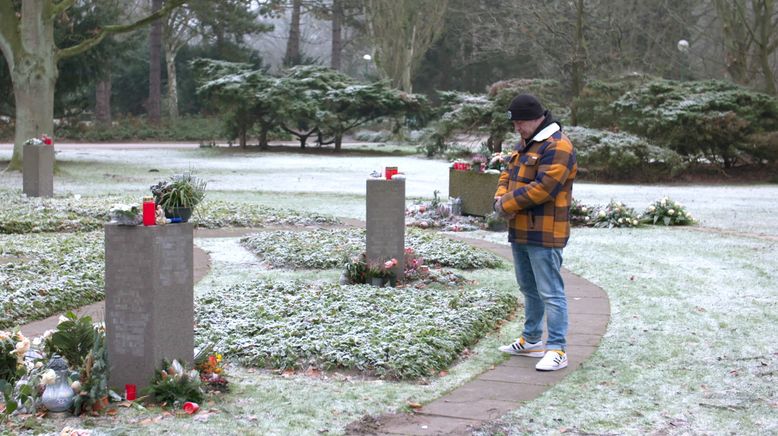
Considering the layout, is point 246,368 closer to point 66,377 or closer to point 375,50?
point 66,377

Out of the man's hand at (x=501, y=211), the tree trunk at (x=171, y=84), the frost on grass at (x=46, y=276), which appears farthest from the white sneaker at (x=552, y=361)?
the tree trunk at (x=171, y=84)

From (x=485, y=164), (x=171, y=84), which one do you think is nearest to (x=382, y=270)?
(x=485, y=164)

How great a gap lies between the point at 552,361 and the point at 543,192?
97cm

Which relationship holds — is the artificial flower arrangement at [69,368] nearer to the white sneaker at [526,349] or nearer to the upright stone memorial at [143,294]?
the upright stone memorial at [143,294]

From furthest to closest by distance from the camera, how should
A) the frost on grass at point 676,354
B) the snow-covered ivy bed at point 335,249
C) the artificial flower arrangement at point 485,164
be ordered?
1. the artificial flower arrangement at point 485,164
2. the snow-covered ivy bed at point 335,249
3. the frost on grass at point 676,354

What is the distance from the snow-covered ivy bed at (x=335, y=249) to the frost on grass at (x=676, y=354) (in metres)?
1.09

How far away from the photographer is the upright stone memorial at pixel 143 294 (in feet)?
14.4

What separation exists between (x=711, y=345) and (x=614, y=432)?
6.43 feet

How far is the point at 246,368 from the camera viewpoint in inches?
211

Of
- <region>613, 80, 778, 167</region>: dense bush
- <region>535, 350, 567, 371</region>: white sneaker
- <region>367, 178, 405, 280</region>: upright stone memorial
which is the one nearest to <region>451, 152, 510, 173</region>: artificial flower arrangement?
<region>367, 178, 405, 280</region>: upright stone memorial

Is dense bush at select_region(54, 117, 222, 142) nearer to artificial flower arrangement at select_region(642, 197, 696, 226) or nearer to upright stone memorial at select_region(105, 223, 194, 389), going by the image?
artificial flower arrangement at select_region(642, 197, 696, 226)

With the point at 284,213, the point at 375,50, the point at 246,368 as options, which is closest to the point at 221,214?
the point at 284,213

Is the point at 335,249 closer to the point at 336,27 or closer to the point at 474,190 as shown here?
the point at 474,190

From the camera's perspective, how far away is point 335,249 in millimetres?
9773
